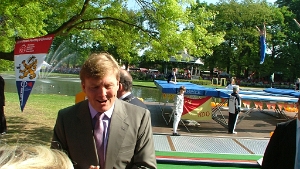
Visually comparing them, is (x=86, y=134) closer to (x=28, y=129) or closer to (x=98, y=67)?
(x=98, y=67)

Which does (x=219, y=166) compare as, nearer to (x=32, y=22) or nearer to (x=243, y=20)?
(x=32, y=22)

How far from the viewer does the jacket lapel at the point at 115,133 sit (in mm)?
2160

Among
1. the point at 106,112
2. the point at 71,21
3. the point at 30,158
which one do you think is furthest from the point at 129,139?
the point at 71,21

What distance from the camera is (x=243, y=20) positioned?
5472 centimetres

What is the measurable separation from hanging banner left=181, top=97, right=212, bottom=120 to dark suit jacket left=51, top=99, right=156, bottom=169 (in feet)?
32.5

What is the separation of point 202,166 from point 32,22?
7.13 meters

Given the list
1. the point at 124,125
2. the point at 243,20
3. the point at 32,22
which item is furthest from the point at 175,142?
the point at 243,20

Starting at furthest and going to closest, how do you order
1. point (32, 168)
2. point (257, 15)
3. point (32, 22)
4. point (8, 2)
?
1. point (257, 15)
2. point (32, 22)
3. point (8, 2)
4. point (32, 168)

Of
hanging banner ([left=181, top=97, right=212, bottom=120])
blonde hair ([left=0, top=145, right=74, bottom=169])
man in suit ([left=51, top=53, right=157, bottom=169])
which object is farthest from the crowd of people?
hanging banner ([left=181, top=97, right=212, bottom=120])

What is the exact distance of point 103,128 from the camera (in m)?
2.24

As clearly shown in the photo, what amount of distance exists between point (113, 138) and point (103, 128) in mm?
118

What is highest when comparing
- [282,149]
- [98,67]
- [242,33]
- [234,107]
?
[242,33]

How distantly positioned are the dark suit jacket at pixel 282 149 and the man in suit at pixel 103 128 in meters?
1.28

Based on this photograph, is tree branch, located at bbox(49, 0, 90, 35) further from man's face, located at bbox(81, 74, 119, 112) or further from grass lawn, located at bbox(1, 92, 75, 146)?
man's face, located at bbox(81, 74, 119, 112)
